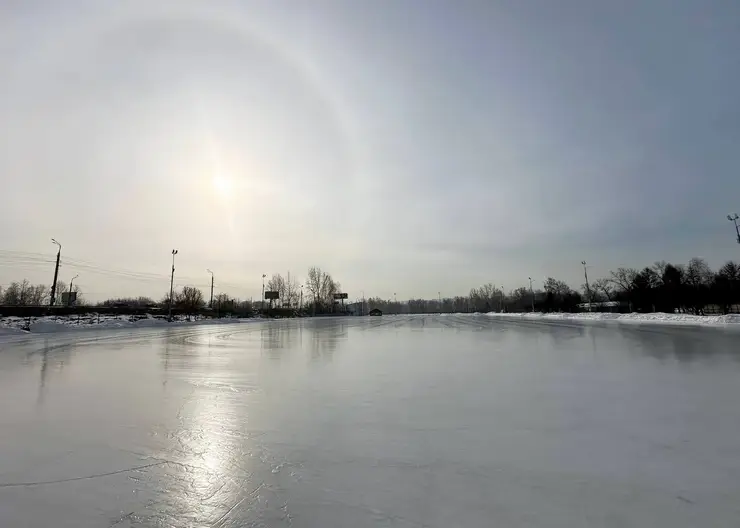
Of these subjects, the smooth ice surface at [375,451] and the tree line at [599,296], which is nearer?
the smooth ice surface at [375,451]

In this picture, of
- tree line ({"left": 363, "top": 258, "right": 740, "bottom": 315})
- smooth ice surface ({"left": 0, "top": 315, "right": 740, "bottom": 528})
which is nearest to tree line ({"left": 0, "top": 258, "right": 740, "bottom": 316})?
tree line ({"left": 363, "top": 258, "right": 740, "bottom": 315})

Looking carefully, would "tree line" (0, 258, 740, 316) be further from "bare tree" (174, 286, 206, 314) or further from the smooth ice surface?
the smooth ice surface

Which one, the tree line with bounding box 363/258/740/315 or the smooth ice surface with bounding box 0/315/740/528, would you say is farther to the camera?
the tree line with bounding box 363/258/740/315

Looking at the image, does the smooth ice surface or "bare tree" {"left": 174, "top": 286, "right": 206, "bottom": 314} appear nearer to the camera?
the smooth ice surface

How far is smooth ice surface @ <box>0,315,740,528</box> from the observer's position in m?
2.42

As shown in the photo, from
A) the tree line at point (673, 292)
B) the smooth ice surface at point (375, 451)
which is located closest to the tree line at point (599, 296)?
A: the tree line at point (673, 292)

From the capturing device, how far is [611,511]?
2375 millimetres

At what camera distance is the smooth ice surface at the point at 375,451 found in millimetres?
2416

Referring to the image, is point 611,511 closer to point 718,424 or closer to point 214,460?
point 718,424

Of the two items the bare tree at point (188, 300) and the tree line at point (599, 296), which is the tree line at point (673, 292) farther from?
the bare tree at point (188, 300)

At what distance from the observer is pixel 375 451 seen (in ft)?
11.3

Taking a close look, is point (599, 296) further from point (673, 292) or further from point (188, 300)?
point (188, 300)

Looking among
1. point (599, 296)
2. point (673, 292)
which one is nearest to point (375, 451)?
point (673, 292)

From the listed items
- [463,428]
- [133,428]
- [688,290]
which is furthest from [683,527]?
[688,290]
